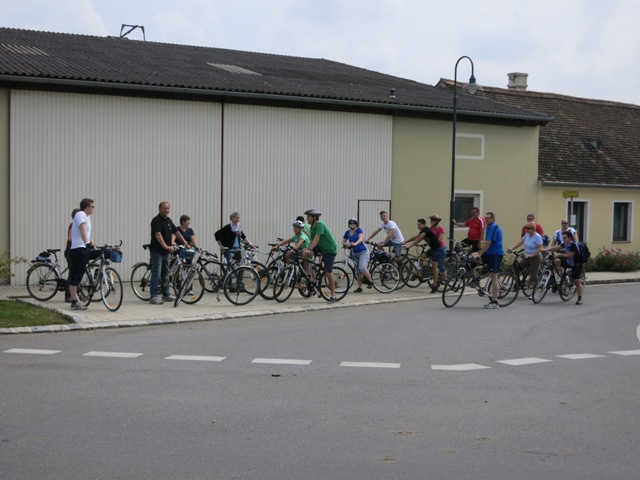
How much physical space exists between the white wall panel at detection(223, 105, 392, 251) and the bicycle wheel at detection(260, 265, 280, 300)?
550 cm

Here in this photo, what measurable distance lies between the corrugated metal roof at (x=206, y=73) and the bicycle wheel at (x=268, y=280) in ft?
20.1

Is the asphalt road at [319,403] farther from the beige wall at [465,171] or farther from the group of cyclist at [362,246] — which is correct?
the beige wall at [465,171]

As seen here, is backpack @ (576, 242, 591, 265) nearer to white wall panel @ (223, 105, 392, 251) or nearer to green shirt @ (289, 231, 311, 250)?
green shirt @ (289, 231, 311, 250)

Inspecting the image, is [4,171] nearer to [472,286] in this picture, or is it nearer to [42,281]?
[42,281]

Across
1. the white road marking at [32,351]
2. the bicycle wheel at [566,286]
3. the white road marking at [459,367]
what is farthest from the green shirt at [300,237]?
the white road marking at [459,367]

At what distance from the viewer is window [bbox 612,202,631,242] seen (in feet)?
109

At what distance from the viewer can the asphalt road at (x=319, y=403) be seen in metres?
6.02

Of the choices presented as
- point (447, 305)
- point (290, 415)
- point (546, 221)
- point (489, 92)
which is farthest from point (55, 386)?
point (489, 92)

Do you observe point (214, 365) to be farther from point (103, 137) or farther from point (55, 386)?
point (103, 137)

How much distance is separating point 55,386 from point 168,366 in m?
1.56

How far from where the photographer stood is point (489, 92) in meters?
35.1

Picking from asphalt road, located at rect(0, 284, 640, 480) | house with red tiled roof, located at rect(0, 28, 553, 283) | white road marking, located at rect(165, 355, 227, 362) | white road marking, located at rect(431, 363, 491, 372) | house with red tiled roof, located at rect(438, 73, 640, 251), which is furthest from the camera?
house with red tiled roof, located at rect(438, 73, 640, 251)

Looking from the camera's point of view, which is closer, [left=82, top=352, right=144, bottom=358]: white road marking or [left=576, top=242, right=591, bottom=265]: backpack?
[left=82, top=352, right=144, bottom=358]: white road marking

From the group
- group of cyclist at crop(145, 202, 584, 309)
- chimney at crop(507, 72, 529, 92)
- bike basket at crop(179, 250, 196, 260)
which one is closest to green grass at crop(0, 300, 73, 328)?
group of cyclist at crop(145, 202, 584, 309)
